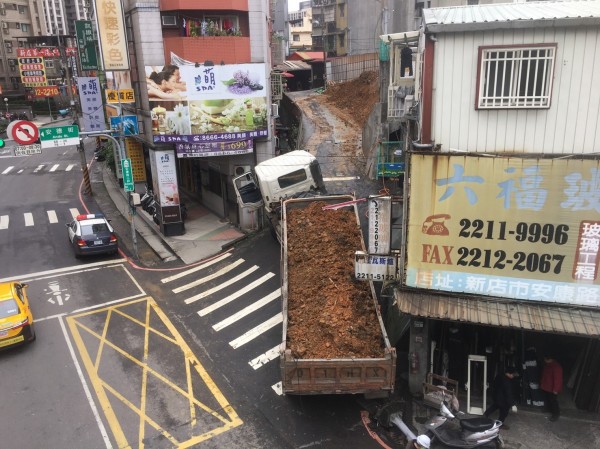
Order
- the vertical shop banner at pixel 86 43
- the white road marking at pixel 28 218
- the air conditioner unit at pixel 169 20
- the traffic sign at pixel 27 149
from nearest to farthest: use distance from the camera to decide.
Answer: the traffic sign at pixel 27 149, the air conditioner unit at pixel 169 20, the white road marking at pixel 28 218, the vertical shop banner at pixel 86 43

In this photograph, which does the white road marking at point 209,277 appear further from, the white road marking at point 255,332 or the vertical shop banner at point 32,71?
the vertical shop banner at point 32,71

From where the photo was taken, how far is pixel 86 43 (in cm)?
3111

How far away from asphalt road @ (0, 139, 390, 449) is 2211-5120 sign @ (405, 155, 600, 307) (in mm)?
4359

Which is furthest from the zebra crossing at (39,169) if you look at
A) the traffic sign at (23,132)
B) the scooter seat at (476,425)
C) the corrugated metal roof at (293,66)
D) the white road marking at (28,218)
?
the scooter seat at (476,425)

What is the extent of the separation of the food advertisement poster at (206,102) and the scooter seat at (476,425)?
17118 millimetres

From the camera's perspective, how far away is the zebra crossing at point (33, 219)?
27.5 metres

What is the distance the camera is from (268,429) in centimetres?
1145

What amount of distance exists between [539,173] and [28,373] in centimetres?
1440

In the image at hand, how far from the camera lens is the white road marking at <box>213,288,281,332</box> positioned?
16466mm

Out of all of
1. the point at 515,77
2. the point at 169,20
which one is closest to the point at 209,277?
the point at 169,20

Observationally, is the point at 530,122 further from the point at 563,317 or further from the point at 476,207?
the point at 563,317

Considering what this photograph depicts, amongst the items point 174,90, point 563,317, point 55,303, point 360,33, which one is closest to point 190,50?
point 174,90

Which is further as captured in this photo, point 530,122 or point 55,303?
point 55,303

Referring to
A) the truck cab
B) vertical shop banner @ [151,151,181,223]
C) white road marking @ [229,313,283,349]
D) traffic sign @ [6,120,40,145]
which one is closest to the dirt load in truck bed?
the truck cab
